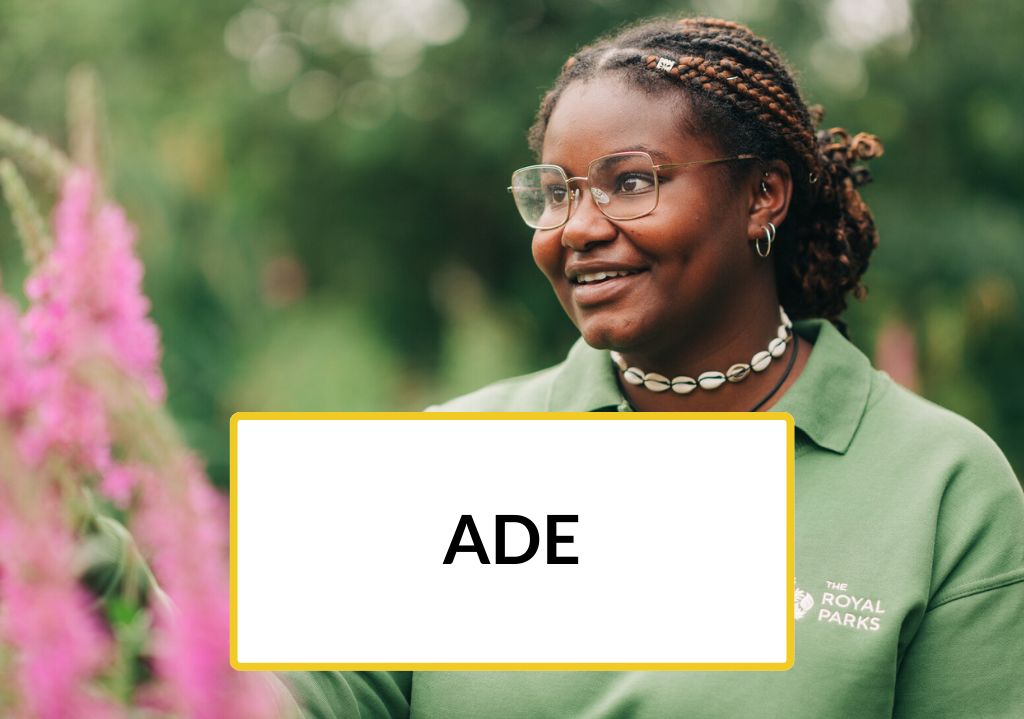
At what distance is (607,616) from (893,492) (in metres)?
0.81

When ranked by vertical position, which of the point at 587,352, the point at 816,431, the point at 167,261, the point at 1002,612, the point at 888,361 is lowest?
the point at 1002,612

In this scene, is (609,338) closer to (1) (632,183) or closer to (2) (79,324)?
(1) (632,183)

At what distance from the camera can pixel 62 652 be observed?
14.5 inches

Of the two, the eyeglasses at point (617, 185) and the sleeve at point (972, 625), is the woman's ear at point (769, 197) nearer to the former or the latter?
the eyeglasses at point (617, 185)

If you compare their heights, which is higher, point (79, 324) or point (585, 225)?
point (585, 225)

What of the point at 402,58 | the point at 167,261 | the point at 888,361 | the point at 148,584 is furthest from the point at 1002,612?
the point at 402,58

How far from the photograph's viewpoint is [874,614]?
1296mm

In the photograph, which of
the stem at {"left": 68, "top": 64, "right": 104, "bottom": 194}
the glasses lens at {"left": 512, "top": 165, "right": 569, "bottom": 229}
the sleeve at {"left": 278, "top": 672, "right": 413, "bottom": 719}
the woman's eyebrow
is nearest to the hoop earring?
the woman's eyebrow

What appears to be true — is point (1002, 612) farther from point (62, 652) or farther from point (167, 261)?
point (167, 261)

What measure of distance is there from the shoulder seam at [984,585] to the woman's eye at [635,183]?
0.79 meters

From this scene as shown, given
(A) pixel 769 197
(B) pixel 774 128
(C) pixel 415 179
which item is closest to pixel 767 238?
(A) pixel 769 197

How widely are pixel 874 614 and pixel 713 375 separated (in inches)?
19.8

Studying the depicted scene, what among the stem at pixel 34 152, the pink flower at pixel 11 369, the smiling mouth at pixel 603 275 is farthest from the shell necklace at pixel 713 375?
the pink flower at pixel 11 369

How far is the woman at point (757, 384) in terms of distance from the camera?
51.3 inches
